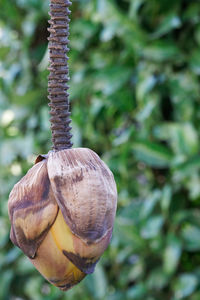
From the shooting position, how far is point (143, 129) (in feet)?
3.77

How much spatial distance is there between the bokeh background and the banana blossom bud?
0.69 meters

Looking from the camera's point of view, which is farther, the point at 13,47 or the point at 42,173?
the point at 13,47

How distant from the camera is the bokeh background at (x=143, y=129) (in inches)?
43.5

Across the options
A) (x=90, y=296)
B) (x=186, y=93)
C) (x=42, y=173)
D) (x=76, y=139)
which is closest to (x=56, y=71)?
(x=42, y=173)

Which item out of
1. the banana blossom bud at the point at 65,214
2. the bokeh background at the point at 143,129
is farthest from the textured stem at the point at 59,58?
the bokeh background at the point at 143,129

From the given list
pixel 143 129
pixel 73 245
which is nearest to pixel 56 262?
pixel 73 245

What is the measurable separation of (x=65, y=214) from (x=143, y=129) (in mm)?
791

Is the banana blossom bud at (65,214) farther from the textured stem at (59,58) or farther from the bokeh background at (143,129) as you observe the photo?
the bokeh background at (143,129)

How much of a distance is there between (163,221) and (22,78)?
581 millimetres

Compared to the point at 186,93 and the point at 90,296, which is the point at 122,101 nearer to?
the point at 186,93

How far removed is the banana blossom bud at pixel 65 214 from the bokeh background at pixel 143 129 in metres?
0.69

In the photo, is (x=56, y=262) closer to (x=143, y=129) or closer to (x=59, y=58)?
(x=59, y=58)

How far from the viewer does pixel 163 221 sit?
3.79ft

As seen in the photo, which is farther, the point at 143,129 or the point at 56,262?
the point at 143,129
